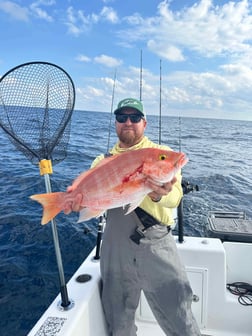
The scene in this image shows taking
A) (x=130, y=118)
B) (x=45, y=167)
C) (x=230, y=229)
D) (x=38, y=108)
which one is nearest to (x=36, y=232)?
(x=38, y=108)

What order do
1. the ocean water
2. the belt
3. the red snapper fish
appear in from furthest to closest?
the ocean water < the belt < the red snapper fish

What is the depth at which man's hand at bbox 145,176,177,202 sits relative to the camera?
190 centimetres

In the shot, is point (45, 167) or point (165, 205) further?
point (45, 167)

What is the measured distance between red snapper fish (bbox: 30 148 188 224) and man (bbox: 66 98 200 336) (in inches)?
20.0

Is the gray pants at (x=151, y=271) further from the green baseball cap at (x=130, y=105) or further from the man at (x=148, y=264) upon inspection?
the green baseball cap at (x=130, y=105)

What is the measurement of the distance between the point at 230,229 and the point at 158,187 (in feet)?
8.52

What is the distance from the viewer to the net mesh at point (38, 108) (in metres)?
2.74

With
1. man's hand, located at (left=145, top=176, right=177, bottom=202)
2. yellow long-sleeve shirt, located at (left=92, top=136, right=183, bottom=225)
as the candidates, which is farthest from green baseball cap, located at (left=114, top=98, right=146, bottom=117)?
man's hand, located at (left=145, top=176, right=177, bottom=202)

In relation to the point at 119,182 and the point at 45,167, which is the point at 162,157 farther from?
the point at 45,167

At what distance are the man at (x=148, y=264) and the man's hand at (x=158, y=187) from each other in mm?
175

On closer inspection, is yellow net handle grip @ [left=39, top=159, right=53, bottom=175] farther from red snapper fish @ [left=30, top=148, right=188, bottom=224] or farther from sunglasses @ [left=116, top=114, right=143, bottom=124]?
sunglasses @ [left=116, top=114, right=143, bottom=124]

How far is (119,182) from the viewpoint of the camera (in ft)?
6.25

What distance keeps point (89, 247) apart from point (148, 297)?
380 cm

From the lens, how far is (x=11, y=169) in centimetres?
1159
